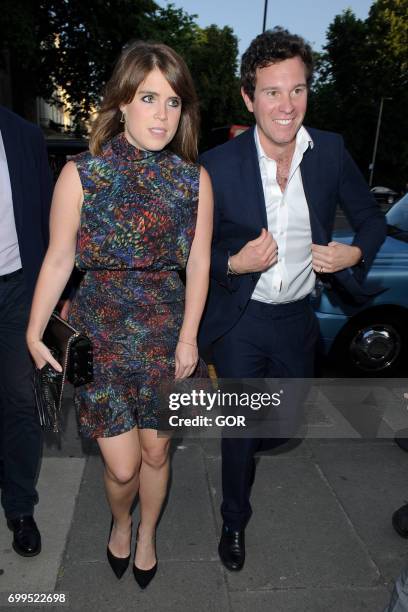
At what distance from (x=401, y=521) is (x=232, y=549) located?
0.90 meters

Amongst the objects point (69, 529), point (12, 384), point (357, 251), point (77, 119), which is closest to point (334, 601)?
point (69, 529)

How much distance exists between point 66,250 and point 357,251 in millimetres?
1242

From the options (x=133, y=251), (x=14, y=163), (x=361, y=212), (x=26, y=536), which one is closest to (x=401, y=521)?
(x=361, y=212)

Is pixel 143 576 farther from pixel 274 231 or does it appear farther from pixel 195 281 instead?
pixel 274 231

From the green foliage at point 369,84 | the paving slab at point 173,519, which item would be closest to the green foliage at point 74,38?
the paving slab at point 173,519

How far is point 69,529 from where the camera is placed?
2998mm

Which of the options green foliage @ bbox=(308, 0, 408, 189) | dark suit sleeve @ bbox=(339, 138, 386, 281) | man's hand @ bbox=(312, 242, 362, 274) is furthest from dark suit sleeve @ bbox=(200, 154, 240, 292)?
green foliage @ bbox=(308, 0, 408, 189)

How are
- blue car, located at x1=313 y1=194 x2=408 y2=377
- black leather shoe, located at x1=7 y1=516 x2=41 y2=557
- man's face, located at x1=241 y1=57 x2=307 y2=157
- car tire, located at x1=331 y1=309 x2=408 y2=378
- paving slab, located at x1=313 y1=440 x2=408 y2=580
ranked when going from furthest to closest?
car tire, located at x1=331 y1=309 x2=408 y2=378 → blue car, located at x1=313 y1=194 x2=408 y2=377 → paving slab, located at x1=313 y1=440 x2=408 y2=580 → black leather shoe, located at x1=7 y1=516 x2=41 y2=557 → man's face, located at x1=241 y1=57 x2=307 y2=157

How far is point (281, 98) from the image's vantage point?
7.98 feet

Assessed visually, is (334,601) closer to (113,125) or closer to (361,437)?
(361,437)

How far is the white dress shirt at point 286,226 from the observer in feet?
8.50

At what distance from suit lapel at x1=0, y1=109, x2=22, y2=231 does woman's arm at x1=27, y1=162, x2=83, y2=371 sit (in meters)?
0.44

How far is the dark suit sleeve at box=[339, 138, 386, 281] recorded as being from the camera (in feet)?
8.73
